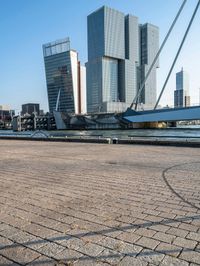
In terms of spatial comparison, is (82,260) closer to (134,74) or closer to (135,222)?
(135,222)

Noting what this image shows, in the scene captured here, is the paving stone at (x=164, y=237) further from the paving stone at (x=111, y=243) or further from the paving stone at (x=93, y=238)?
the paving stone at (x=93, y=238)

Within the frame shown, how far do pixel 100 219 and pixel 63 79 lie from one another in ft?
405

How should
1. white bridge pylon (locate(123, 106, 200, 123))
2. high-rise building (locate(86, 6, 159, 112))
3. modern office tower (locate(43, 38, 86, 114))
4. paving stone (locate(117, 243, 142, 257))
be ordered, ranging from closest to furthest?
paving stone (locate(117, 243, 142, 257)), white bridge pylon (locate(123, 106, 200, 123)), high-rise building (locate(86, 6, 159, 112)), modern office tower (locate(43, 38, 86, 114))

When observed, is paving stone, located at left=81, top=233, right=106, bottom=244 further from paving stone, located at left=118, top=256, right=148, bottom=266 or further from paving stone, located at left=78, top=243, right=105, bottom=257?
paving stone, located at left=118, top=256, right=148, bottom=266

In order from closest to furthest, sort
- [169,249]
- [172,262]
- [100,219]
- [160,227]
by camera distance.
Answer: [172,262] → [169,249] → [160,227] → [100,219]

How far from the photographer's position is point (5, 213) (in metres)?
4.00

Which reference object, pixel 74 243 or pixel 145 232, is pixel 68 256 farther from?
pixel 145 232

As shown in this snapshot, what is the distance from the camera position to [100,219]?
3684 millimetres

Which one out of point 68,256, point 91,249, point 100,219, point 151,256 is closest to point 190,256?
point 151,256

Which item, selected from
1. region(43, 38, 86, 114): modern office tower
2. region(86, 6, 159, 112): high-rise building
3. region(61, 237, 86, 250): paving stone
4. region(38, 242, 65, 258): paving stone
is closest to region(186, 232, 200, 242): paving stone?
region(61, 237, 86, 250): paving stone

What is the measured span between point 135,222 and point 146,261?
97 cm

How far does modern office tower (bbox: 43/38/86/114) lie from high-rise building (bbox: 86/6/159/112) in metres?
7.98

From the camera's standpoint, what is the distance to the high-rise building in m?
113

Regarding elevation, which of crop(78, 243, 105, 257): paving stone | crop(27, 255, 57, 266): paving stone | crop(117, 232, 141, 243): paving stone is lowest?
crop(27, 255, 57, 266): paving stone
